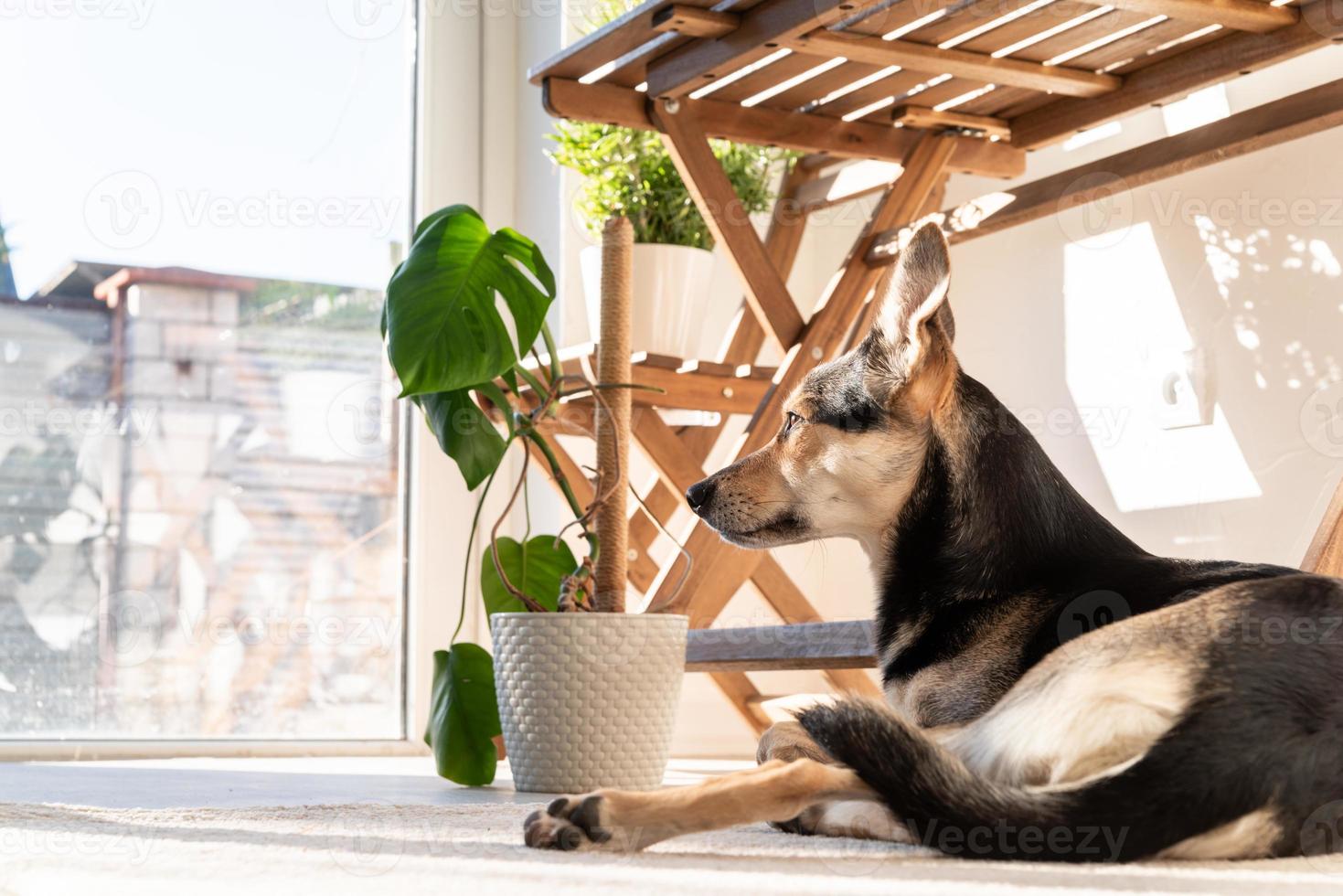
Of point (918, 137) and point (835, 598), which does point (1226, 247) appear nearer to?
point (918, 137)

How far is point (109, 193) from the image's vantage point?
10.4 feet

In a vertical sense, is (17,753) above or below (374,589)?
below

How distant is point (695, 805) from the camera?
3.54 feet

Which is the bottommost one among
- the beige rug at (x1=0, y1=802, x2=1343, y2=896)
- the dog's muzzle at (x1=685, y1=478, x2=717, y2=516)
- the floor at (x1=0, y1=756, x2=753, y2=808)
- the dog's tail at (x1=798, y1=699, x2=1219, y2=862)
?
the floor at (x1=0, y1=756, x2=753, y2=808)

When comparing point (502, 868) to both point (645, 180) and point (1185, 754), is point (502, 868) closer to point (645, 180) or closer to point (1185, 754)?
point (1185, 754)

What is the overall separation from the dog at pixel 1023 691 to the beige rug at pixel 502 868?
3cm

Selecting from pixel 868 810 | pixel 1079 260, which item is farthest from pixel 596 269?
pixel 868 810

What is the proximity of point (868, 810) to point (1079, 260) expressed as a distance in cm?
196

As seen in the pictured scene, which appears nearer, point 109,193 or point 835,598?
point 109,193

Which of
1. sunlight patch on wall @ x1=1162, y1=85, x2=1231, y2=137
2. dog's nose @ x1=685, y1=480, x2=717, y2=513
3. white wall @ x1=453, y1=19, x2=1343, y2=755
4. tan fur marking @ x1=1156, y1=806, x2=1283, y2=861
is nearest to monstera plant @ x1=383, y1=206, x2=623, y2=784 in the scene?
dog's nose @ x1=685, y1=480, x2=717, y2=513

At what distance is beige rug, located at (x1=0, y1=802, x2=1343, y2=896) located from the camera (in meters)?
0.95

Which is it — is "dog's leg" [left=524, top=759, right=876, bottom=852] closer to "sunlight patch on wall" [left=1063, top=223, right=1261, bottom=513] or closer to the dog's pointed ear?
the dog's pointed ear

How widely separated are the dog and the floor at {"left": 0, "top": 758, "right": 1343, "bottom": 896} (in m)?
0.03

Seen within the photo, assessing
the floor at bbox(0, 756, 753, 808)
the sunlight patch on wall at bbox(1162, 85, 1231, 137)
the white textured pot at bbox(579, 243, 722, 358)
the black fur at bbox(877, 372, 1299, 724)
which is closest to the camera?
the black fur at bbox(877, 372, 1299, 724)
